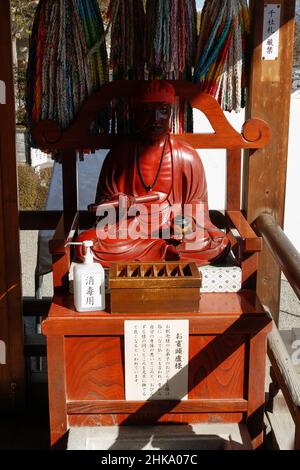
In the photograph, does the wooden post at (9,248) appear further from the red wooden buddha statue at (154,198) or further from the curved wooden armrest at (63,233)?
the red wooden buddha statue at (154,198)

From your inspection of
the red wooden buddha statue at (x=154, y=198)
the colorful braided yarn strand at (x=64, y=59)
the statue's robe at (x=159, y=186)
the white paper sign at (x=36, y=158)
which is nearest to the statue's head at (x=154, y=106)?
the red wooden buddha statue at (x=154, y=198)

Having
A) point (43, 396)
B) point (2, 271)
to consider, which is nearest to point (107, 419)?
point (43, 396)

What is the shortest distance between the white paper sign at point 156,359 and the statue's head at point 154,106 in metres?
0.99

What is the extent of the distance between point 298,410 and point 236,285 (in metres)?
0.63

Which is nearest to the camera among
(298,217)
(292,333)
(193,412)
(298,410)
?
(298,410)

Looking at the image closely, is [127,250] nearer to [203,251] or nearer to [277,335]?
[203,251]

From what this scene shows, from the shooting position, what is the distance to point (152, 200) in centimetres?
297

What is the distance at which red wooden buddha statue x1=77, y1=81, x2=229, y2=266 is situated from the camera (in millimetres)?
2779

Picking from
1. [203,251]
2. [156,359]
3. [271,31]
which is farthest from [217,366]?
[271,31]

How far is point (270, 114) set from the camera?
3123 mm

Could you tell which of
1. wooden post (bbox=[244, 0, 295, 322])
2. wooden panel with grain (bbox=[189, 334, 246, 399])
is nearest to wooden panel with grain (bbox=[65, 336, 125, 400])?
wooden panel with grain (bbox=[189, 334, 246, 399])

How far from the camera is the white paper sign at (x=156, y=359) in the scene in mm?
2516
